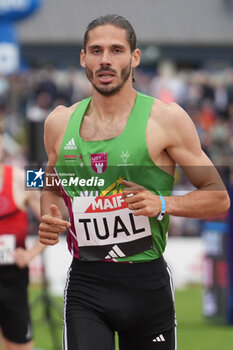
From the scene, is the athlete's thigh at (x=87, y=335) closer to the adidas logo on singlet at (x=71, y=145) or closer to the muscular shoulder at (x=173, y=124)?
the adidas logo on singlet at (x=71, y=145)

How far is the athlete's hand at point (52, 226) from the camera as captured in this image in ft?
14.7

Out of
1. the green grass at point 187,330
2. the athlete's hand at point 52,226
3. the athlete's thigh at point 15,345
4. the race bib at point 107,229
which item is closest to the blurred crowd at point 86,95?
the green grass at point 187,330

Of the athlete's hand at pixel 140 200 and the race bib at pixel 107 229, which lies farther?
the race bib at pixel 107 229

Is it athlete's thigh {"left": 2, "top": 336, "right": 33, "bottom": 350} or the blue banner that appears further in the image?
the blue banner

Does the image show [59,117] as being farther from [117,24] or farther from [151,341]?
[151,341]

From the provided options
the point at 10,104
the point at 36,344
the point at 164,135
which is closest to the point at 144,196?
the point at 164,135

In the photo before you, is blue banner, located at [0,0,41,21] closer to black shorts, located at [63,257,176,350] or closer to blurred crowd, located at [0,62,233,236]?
blurred crowd, located at [0,62,233,236]

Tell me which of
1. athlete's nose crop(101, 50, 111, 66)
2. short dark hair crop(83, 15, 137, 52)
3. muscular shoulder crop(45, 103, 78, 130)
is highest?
short dark hair crop(83, 15, 137, 52)

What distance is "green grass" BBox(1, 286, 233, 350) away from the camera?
994 centimetres

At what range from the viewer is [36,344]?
33.7 ft

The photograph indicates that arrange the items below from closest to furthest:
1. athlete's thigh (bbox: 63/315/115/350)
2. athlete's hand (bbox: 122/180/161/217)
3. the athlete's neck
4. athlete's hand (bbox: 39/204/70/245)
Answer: athlete's hand (bbox: 122/180/161/217), athlete's hand (bbox: 39/204/70/245), athlete's thigh (bbox: 63/315/115/350), the athlete's neck

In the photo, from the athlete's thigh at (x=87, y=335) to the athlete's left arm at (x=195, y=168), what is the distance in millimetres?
729

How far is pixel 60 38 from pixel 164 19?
527 cm

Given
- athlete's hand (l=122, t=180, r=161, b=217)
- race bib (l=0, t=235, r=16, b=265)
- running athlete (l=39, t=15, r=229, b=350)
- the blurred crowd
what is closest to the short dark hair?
running athlete (l=39, t=15, r=229, b=350)
